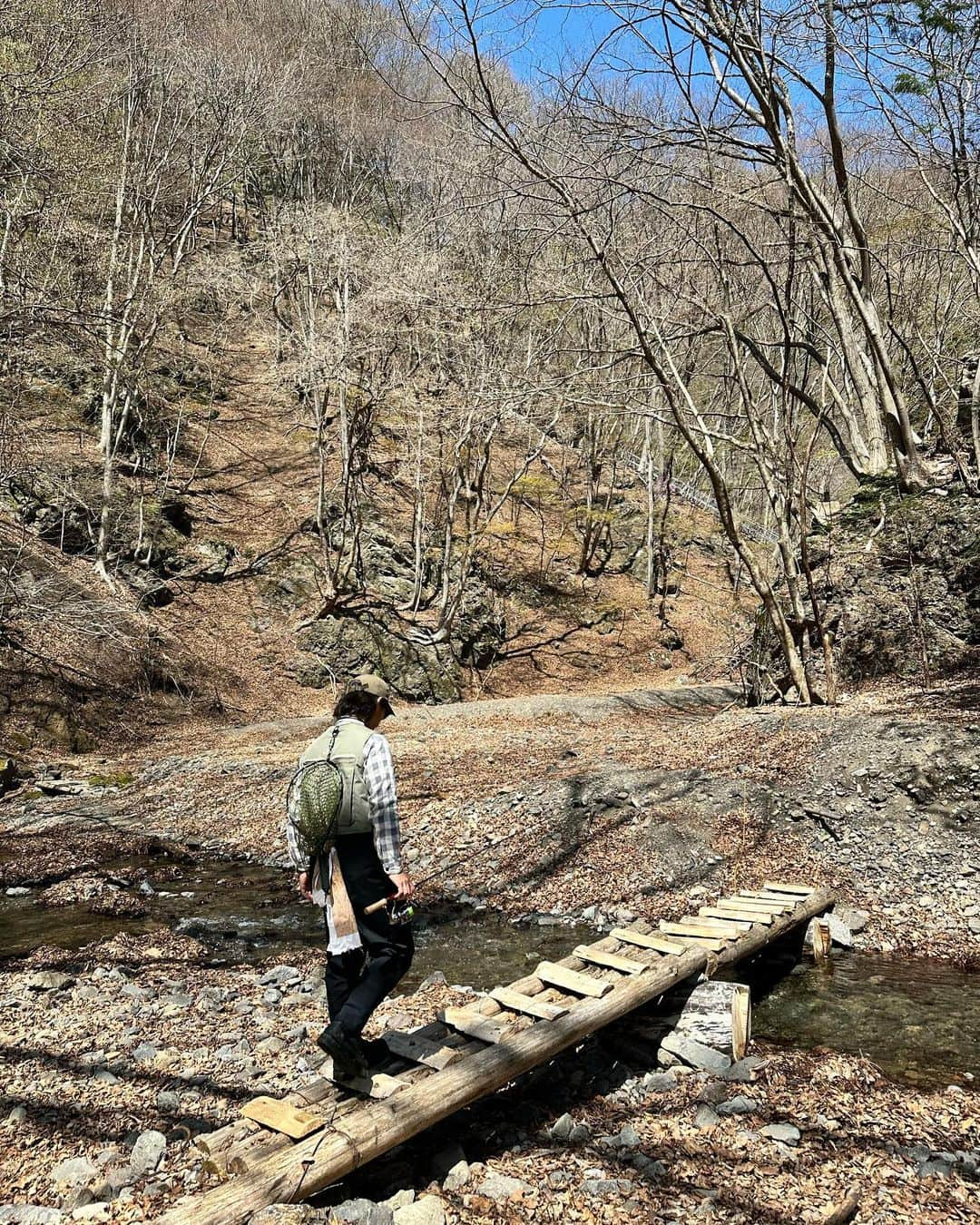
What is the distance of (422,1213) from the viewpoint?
332cm

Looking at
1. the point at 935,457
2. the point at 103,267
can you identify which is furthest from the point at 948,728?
the point at 103,267

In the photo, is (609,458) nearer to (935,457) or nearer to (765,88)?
(935,457)

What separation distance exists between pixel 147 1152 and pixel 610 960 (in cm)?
279

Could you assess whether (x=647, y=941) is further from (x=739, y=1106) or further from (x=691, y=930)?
(x=739, y=1106)

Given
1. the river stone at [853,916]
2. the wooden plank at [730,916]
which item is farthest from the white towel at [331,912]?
the river stone at [853,916]

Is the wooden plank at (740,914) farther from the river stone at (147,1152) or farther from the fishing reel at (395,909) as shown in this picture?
the river stone at (147,1152)

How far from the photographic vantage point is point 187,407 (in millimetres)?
27625

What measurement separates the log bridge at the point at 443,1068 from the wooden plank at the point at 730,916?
4 cm

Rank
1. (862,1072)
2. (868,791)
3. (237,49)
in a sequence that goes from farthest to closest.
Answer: (237,49), (868,791), (862,1072)

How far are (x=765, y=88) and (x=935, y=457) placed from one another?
23.1 ft

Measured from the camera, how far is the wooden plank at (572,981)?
4770mm

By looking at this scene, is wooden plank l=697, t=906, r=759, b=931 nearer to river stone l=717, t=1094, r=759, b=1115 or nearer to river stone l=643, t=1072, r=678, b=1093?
river stone l=643, t=1072, r=678, b=1093

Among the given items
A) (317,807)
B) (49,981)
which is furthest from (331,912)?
(49,981)

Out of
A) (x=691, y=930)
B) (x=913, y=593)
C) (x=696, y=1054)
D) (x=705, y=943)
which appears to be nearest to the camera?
(x=696, y=1054)
